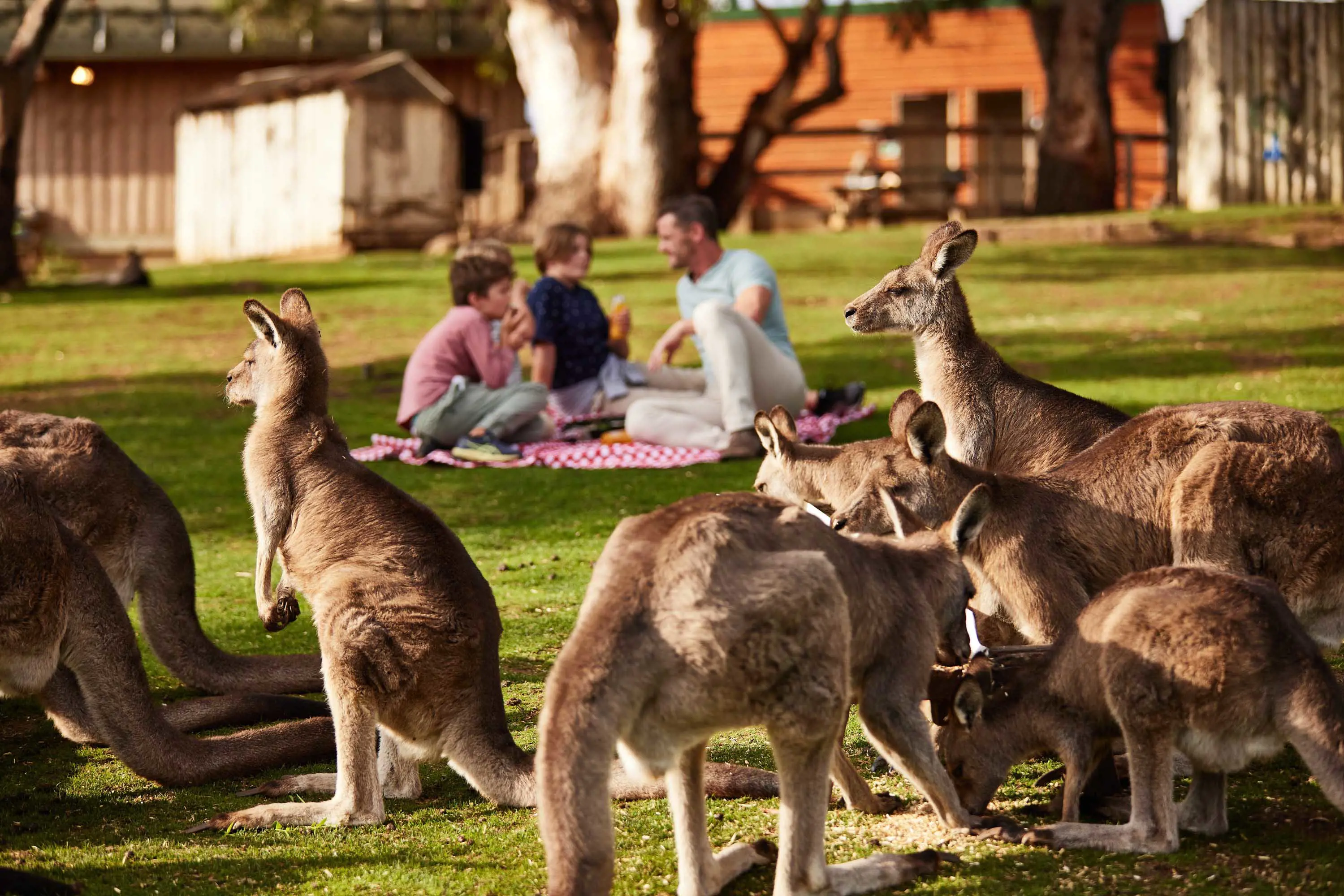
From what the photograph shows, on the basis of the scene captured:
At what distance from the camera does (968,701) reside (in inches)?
151

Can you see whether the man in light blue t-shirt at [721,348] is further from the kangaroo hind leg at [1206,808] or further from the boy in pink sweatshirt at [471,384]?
the kangaroo hind leg at [1206,808]

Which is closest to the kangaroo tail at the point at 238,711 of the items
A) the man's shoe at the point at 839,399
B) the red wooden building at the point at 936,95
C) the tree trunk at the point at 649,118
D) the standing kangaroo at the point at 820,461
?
the standing kangaroo at the point at 820,461

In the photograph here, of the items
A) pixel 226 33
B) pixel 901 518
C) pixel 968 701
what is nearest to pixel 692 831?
pixel 968 701

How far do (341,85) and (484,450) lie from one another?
12.8 m

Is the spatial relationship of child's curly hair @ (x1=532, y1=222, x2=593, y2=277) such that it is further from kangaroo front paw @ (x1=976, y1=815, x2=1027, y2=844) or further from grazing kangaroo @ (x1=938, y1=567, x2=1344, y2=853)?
kangaroo front paw @ (x1=976, y1=815, x2=1027, y2=844)

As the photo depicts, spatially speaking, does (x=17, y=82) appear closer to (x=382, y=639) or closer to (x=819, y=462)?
(x=819, y=462)

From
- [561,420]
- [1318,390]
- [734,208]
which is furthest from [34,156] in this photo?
[1318,390]

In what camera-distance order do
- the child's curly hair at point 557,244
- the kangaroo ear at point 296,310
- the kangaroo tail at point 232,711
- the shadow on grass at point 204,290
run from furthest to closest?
the shadow on grass at point 204,290 → the child's curly hair at point 557,244 → the kangaroo ear at point 296,310 → the kangaroo tail at point 232,711

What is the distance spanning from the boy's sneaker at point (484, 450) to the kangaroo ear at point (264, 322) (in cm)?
386

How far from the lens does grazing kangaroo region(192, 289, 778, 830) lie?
13.2 ft

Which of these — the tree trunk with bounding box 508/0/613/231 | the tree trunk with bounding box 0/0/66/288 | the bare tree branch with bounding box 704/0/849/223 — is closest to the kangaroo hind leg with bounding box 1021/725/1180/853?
the tree trunk with bounding box 0/0/66/288

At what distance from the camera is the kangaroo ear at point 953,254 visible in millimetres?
5742

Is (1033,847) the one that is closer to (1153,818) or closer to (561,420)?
(1153,818)

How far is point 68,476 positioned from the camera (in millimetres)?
5223
